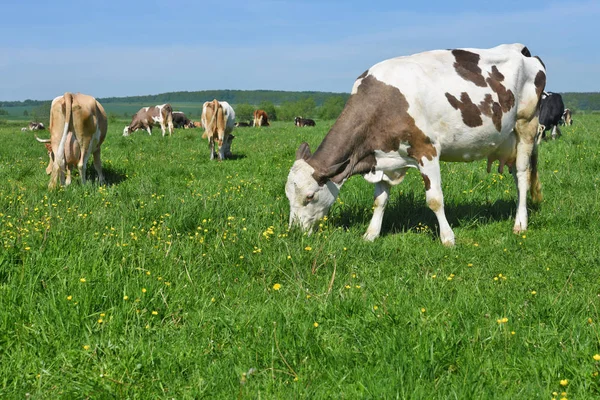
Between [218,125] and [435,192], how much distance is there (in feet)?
37.7

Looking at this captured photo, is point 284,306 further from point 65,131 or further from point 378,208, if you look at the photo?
point 65,131

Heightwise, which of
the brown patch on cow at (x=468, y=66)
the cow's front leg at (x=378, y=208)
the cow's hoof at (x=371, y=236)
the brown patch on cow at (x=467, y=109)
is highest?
the brown patch on cow at (x=468, y=66)

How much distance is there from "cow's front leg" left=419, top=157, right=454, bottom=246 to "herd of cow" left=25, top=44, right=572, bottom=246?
1cm

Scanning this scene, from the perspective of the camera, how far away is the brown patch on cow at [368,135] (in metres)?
6.51

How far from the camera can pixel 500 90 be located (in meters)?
7.10

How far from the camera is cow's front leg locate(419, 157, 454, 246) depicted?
6.61 metres

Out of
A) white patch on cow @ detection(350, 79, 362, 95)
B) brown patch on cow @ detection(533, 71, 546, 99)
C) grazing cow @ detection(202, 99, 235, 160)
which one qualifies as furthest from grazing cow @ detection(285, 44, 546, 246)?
grazing cow @ detection(202, 99, 235, 160)

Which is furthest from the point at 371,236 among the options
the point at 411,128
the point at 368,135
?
the point at 411,128

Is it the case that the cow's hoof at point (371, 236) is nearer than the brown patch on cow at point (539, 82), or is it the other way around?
the cow's hoof at point (371, 236)

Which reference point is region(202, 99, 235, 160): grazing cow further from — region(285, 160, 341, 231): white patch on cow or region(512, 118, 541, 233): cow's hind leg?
region(512, 118, 541, 233): cow's hind leg

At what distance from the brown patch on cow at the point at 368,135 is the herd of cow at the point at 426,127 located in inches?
0.5

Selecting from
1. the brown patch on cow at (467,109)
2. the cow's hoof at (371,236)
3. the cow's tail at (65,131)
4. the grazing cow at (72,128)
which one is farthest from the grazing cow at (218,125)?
the brown patch on cow at (467,109)

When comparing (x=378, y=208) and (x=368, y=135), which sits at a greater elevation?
(x=368, y=135)

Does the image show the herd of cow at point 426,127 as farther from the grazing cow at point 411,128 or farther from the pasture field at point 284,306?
the pasture field at point 284,306
